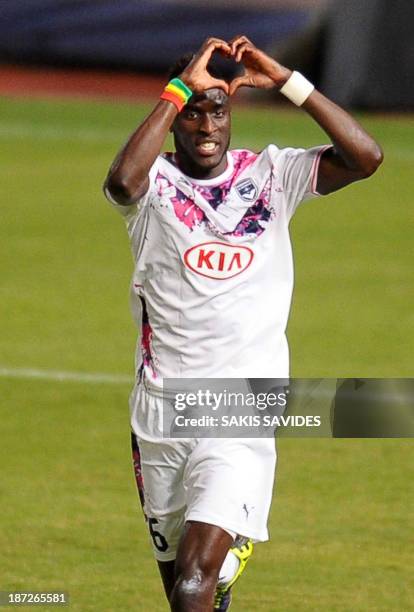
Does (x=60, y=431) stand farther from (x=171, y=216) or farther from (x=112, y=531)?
(x=171, y=216)

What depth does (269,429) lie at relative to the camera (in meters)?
6.25

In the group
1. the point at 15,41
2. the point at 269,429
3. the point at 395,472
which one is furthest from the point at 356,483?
the point at 15,41

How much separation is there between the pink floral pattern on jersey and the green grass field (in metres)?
2.20

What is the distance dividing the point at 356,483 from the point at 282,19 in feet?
62.8

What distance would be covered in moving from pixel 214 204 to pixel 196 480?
3.65ft

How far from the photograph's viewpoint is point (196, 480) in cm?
608

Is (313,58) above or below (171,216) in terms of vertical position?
below

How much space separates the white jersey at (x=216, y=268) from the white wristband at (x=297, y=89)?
0.23 metres

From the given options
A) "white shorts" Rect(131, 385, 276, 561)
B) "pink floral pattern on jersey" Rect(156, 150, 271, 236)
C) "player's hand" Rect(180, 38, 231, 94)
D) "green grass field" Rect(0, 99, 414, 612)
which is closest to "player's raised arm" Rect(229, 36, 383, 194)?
"player's hand" Rect(180, 38, 231, 94)

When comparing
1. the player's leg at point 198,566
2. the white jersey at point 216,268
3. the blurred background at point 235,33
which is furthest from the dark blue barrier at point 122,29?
the player's leg at point 198,566

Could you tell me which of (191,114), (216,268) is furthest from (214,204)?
(191,114)

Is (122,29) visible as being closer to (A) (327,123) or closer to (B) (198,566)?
(A) (327,123)

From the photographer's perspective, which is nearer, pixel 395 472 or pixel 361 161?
pixel 361 161

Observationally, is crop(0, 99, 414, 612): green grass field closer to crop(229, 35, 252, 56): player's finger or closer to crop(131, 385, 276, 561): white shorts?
crop(131, 385, 276, 561): white shorts
